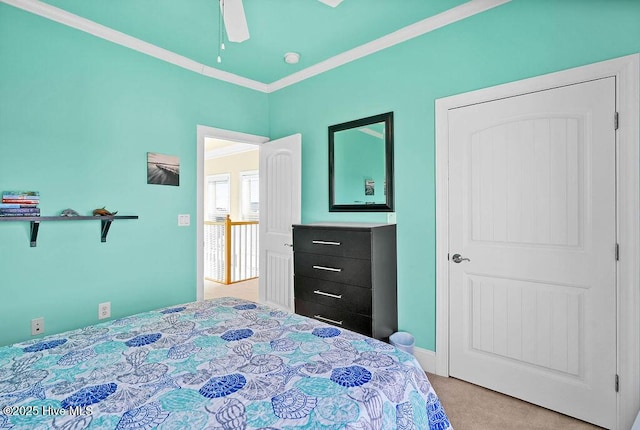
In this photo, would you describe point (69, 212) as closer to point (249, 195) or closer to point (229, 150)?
point (249, 195)

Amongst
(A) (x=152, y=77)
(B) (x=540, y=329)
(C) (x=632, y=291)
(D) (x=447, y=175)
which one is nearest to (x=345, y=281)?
(D) (x=447, y=175)

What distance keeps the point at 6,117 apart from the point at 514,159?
3.40 meters

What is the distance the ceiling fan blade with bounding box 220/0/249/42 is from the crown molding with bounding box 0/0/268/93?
0.88m

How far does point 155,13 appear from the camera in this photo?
7.89 feet

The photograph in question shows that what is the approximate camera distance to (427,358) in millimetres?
2549

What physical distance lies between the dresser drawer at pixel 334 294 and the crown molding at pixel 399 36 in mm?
2027

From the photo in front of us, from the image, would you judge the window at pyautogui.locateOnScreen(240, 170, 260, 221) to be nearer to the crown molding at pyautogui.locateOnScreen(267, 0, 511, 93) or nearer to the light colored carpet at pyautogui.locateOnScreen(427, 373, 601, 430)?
the crown molding at pyautogui.locateOnScreen(267, 0, 511, 93)

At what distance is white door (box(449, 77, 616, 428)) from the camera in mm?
1854

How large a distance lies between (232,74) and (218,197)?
4390mm

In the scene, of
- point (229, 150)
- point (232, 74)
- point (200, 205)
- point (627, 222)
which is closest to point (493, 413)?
point (627, 222)

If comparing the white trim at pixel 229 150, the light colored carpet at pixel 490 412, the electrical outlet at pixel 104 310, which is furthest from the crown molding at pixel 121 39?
the light colored carpet at pixel 490 412

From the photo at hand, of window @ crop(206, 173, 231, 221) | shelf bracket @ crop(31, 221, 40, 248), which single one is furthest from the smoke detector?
window @ crop(206, 173, 231, 221)

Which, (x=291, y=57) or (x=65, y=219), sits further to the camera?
(x=291, y=57)

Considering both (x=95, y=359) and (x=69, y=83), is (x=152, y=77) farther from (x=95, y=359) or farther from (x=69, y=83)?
(x=95, y=359)
